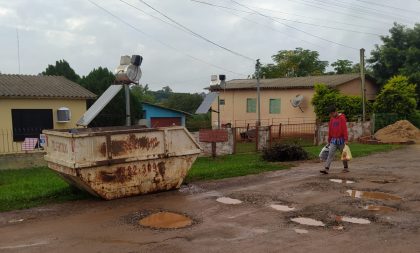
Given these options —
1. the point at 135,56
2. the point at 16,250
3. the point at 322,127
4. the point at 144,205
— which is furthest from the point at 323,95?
the point at 16,250

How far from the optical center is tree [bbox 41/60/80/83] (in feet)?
95.1

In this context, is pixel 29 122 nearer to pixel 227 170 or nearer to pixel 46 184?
pixel 46 184

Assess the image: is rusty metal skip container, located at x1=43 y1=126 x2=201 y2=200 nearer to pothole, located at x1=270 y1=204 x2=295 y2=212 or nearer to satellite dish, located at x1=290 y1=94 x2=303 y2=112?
pothole, located at x1=270 y1=204 x2=295 y2=212

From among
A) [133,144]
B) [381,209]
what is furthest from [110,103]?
[381,209]

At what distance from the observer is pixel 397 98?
25.6 meters

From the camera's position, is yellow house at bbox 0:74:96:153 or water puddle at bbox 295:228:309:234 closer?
water puddle at bbox 295:228:309:234

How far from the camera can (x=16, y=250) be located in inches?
215

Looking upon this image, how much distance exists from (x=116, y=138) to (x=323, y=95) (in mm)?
20799

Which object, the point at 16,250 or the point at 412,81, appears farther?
the point at 412,81

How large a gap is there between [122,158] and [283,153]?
6.85m

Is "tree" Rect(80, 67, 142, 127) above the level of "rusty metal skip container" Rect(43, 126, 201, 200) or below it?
above

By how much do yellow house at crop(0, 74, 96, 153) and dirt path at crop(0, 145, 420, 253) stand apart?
12.5 m

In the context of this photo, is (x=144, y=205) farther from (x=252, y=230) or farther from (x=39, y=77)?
(x=39, y=77)

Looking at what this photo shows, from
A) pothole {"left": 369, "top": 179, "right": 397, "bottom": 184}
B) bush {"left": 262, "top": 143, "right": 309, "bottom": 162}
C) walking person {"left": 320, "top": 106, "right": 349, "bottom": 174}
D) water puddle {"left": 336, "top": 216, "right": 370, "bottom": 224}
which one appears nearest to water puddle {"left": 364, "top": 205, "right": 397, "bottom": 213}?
water puddle {"left": 336, "top": 216, "right": 370, "bottom": 224}
